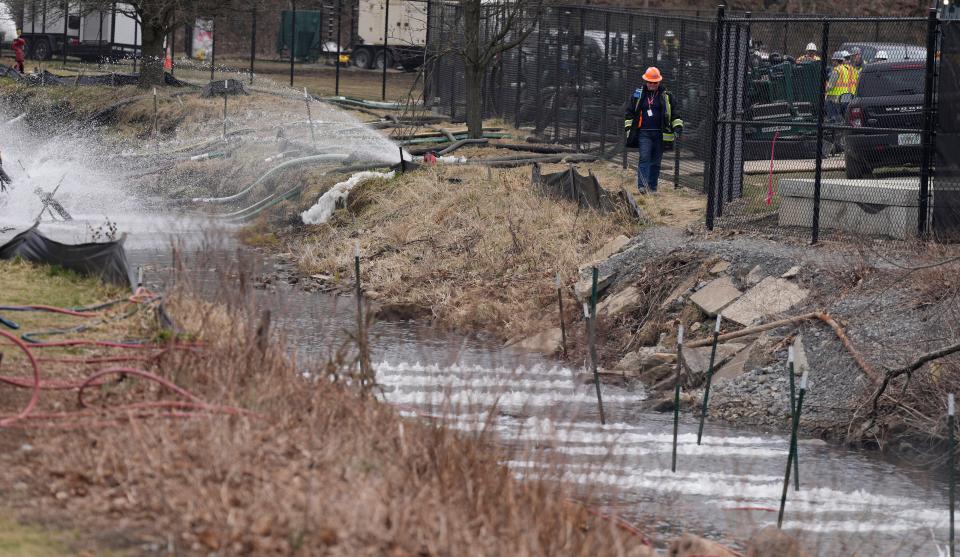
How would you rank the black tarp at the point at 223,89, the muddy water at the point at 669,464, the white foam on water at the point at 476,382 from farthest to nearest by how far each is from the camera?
the black tarp at the point at 223,89, the white foam on water at the point at 476,382, the muddy water at the point at 669,464

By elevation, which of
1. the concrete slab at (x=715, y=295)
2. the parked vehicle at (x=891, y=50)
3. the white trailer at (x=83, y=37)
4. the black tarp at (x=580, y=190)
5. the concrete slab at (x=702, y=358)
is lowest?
the concrete slab at (x=702, y=358)

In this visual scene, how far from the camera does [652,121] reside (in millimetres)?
20406

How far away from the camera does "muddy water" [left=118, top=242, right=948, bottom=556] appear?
8844mm

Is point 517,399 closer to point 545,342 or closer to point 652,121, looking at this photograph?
point 545,342

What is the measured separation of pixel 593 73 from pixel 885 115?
29.8ft

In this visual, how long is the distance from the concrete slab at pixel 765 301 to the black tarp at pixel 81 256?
617cm

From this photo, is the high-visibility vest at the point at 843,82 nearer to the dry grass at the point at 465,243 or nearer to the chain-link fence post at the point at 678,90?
the chain-link fence post at the point at 678,90

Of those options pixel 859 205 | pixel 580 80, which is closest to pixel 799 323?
pixel 859 205

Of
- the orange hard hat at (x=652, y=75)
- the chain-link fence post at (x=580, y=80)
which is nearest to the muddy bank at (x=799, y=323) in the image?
the orange hard hat at (x=652, y=75)

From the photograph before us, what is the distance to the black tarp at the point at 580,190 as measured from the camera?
19.6 m

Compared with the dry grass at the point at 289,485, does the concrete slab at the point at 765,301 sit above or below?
above

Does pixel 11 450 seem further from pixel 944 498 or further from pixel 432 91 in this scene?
pixel 432 91

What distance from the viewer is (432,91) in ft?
117

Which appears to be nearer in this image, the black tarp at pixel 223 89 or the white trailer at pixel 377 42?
the black tarp at pixel 223 89
